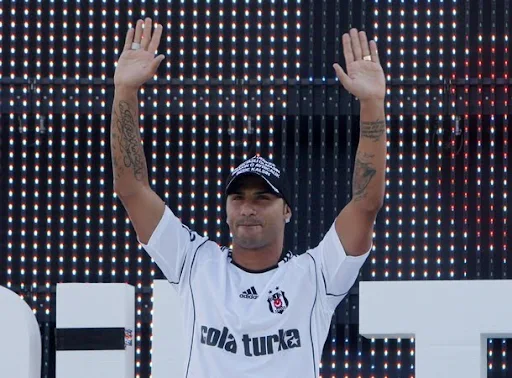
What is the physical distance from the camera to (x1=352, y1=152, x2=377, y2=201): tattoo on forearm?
328 centimetres

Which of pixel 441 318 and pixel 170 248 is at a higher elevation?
pixel 170 248

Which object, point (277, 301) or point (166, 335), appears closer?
point (277, 301)

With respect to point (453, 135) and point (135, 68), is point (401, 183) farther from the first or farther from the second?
point (135, 68)

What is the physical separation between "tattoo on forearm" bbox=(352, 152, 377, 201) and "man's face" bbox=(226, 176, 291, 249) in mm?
217

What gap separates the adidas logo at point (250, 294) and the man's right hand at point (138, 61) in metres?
0.67

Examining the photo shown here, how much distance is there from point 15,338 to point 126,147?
3577mm

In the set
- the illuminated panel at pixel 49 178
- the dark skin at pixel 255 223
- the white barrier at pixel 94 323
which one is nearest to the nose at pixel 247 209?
the dark skin at pixel 255 223

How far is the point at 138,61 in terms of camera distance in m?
3.37

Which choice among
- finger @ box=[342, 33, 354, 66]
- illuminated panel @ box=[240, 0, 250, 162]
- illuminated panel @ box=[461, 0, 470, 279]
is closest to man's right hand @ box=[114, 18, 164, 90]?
finger @ box=[342, 33, 354, 66]

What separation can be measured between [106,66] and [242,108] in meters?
1.08

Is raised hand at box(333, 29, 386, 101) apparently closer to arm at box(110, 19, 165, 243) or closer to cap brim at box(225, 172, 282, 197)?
cap brim at box(225, 172, 282, 197)

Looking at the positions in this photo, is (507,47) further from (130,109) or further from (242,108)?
(130,109)

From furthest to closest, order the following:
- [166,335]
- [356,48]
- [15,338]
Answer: [15,338] < [166,335] < [356,48]

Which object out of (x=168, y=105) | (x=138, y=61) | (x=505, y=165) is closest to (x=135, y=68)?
(x=138, y=61)
